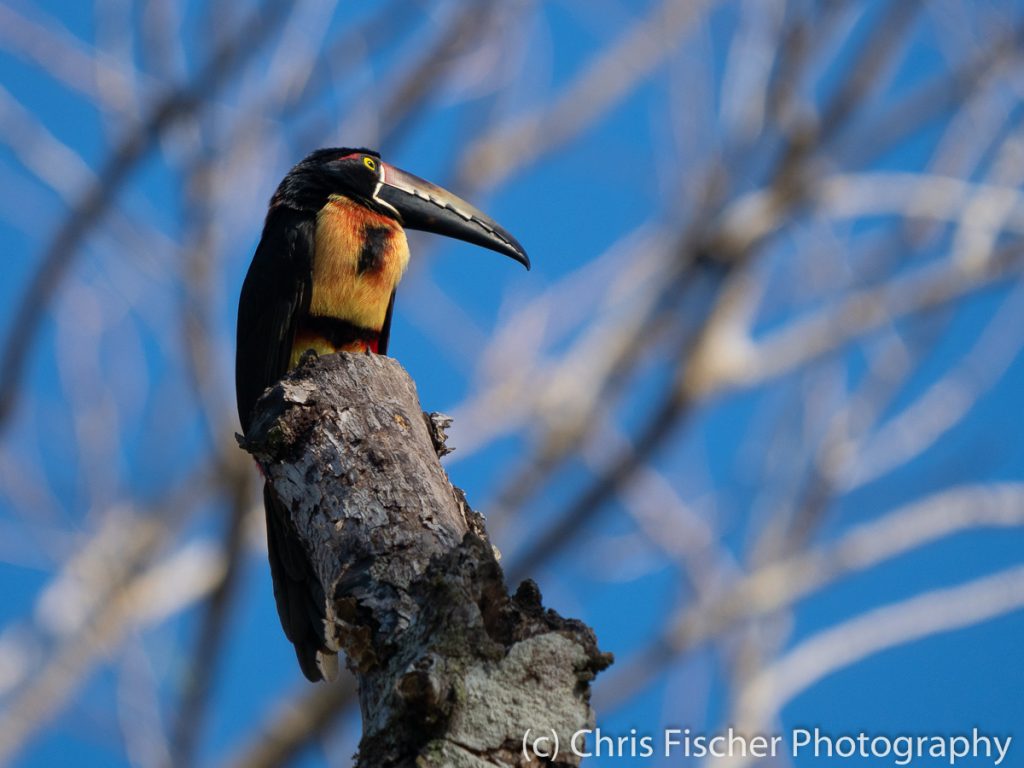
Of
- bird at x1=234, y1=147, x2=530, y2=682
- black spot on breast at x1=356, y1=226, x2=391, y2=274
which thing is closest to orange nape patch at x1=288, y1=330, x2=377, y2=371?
bird at x1=234, y1=147, x2=530, y2=682

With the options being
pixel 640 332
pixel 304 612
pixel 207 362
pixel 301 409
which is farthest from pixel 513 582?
pixel 301 409

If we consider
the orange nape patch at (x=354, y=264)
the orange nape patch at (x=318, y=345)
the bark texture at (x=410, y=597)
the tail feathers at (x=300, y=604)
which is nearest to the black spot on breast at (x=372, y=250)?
the orange nape patch at (x=354, y=264)

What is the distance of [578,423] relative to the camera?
1020cm

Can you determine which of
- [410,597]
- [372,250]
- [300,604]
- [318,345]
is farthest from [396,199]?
[410,597]

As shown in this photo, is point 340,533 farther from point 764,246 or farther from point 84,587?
point 84,587

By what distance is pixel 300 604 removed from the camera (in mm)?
4320

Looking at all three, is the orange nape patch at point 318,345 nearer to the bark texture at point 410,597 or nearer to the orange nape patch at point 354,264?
the orange nape patch at point 354,264

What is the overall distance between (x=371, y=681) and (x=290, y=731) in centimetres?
619

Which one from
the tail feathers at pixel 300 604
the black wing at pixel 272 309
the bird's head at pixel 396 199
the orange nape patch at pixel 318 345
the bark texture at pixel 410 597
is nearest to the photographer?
the bark texture at pixel 410 597

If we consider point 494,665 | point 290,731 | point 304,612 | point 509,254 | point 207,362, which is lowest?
point 494,665

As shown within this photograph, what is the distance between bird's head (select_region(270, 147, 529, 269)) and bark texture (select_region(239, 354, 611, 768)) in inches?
98.4

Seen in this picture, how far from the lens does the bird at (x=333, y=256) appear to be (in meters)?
5.90

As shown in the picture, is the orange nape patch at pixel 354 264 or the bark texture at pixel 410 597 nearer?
the bark texture at pixel 410 597

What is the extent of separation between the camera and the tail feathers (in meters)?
4.23
